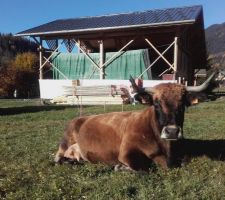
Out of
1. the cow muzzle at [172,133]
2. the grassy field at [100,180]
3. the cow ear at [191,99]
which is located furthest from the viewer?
the cow ear at [191,99]

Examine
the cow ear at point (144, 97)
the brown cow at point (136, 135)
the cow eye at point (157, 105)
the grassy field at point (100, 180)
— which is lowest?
the grassy field at point (100, 180)

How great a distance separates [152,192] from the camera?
550cm

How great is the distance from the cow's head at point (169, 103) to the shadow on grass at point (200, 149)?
0.49 m

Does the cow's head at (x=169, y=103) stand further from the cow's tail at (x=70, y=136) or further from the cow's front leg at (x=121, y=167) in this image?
the cow's tail at (x=70, y=136)

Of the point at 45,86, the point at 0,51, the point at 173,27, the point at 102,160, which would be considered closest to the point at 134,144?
the point at 102,160

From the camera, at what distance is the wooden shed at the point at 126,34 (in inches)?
1061

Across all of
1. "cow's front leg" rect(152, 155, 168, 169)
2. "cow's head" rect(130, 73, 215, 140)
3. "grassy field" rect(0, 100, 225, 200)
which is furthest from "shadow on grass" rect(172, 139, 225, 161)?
"cow's head" rect(130, 73, 215, 140)

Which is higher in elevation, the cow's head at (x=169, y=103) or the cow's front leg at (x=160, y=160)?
the cow's head at (x=169, y=103)

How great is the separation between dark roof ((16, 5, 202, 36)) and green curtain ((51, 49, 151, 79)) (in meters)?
1.86

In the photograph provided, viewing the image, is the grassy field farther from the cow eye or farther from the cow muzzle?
the cow eye

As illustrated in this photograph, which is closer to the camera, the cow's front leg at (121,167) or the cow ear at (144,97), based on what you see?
the cow's front leg at (121,167)

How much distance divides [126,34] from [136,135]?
22.2m

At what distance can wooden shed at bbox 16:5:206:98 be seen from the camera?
2695cm

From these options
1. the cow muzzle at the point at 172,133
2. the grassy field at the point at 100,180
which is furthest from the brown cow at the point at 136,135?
the grassy field at the point at 100,180
